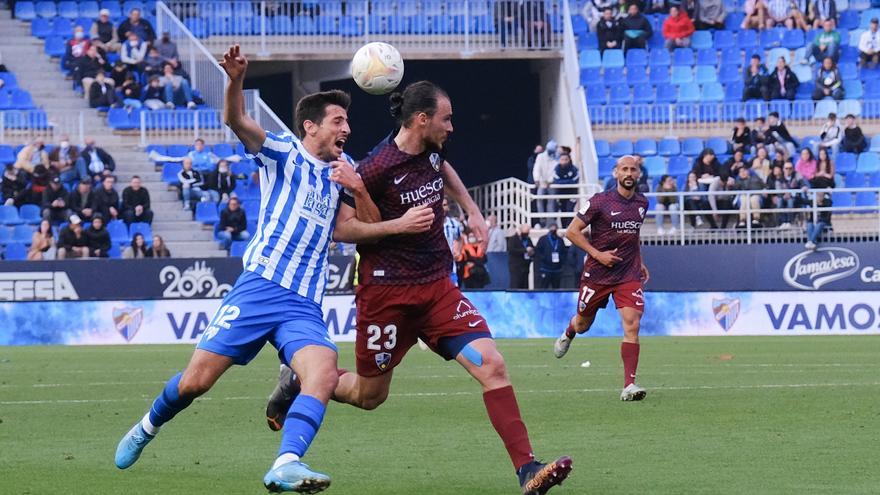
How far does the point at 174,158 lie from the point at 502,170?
12.0 metres

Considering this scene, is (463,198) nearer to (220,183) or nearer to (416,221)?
(416,221)

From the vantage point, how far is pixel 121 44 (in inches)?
1273

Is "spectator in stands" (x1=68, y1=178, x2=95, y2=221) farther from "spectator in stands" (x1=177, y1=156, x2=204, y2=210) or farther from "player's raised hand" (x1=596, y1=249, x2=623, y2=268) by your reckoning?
"player's raised hand" (x1=596, y1=249, x2=623, y2=268)

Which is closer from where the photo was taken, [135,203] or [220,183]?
[135,203]

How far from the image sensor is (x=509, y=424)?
8117mm

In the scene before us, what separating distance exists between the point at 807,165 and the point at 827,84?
3.79m

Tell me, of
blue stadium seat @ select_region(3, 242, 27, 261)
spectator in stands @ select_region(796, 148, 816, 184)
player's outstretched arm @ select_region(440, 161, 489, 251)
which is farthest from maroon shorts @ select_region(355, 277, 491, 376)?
spectator in stands @ select_region(796, 148, 816, 184)

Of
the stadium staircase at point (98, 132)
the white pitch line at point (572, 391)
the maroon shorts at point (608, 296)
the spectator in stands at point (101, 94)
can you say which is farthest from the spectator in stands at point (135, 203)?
the maroon shorts at point (608, 296)

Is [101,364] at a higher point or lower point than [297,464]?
lower

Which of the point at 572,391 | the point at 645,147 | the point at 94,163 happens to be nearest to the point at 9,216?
the point at 94,163

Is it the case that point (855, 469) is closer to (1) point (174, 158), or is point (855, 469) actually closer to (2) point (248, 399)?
(2) point (248, 399)

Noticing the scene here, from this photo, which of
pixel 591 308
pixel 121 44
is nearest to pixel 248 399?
pixel 591 308

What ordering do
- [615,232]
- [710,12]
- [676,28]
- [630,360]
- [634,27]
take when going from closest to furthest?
[630,360] < [615,232] < [634,27] < [676,28] < [710,12]

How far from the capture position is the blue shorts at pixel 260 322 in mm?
8008
